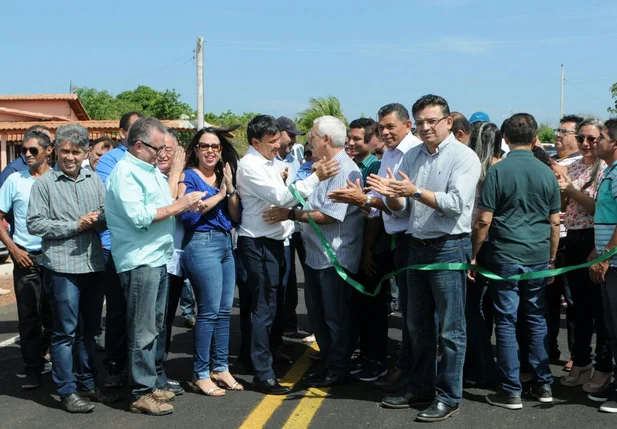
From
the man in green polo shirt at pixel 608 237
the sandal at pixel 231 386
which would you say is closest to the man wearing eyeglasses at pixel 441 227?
the man in green polo shirt at pixel 608 237

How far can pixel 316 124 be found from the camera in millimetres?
6043

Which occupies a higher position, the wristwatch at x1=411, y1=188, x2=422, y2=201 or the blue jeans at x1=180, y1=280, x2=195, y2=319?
the wristwatch at x1=411, y1=188, x2=422, y2=201

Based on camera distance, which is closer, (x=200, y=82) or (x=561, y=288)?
(x=561, y=288)

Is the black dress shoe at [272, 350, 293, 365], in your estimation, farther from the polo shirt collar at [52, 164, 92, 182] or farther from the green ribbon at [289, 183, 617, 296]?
the polo shirt collar at [52, 164, 92, 182]

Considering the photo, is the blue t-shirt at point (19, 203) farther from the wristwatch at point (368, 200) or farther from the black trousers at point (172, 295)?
the wristwatch at point (368, 200)

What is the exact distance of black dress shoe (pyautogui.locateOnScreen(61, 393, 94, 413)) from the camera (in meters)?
5.48

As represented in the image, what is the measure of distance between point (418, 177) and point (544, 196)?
3.10 feet

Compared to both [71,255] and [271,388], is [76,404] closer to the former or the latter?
[71,255]

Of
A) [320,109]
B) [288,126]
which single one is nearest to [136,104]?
[320,109]

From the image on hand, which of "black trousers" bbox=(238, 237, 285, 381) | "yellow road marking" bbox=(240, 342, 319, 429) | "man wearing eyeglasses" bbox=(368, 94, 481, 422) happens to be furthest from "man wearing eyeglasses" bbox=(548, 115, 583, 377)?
"black trousers" bbox=(238, 237, 285, 381)

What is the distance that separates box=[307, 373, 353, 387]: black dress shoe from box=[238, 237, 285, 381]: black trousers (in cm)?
36

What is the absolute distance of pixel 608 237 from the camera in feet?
18.2

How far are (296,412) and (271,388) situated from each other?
1.65 ft

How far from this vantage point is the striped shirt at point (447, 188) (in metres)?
5.11
